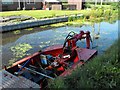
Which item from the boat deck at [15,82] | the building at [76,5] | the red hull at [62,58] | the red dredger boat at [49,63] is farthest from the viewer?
the building at [76,5]

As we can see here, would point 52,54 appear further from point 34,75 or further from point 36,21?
point 36,21

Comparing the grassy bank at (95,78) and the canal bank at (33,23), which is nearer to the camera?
the grassy bank at (95,78)

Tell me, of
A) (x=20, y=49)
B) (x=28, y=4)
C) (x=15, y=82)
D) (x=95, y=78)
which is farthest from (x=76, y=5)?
(x=95, y=78)

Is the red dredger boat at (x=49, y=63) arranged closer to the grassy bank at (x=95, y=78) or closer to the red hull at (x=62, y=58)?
the red hull at (x=62, y=58)

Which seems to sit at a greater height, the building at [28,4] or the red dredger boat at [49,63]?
the building at [28,4]

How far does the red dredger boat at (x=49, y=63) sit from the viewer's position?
5.71 meters

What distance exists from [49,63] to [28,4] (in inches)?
893

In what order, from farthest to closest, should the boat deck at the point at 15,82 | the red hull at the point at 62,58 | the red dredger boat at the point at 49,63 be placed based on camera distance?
1. the red hull at the point at 62,58
2. the red dredger boat at the point at 49,63
3. the boat deck at the point at 15,82

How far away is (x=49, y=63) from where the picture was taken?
258 inches

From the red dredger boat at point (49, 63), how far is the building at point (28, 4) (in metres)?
20.0

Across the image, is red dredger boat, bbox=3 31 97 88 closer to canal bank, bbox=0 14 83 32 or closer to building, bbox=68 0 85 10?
canal bank, bbox=0 14 83 32

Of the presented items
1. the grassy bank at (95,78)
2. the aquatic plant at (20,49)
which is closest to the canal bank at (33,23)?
the aquatic plant at (20,49)

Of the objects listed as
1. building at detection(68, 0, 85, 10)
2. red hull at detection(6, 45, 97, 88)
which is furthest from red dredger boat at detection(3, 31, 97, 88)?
building at detection(68, 0, 85, 10)

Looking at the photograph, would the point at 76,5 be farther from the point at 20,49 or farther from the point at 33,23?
the point at 20,49
